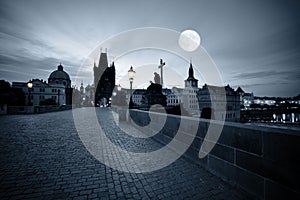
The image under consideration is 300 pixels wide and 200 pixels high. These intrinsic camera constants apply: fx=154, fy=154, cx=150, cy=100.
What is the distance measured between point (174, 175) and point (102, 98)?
76.3 meters

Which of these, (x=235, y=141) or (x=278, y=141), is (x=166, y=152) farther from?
(x=278, y=141)

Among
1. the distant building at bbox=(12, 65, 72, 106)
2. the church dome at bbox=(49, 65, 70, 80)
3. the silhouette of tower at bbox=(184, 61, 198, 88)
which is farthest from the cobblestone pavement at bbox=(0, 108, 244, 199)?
the church dome at bbox=(49, 65, 70, 80)

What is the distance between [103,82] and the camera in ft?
248

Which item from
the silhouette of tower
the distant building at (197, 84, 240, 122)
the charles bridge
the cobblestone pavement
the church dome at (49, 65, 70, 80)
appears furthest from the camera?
the silhouette of tower

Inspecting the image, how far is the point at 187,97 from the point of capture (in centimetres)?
7956

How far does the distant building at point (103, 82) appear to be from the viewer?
242 ft

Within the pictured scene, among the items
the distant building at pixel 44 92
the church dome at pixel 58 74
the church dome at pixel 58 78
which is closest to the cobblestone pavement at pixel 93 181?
the distant building at pixel 44 92

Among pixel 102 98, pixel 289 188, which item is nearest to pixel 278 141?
pixel 289 188

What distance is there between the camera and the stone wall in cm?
224

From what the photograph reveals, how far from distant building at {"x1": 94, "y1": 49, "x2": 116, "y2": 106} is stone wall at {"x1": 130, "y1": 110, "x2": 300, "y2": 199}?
239 ft

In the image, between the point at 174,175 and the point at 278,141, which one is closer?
the point at 278,141

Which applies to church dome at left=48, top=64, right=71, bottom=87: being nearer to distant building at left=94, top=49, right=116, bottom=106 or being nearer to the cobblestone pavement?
distant building at left=94, top=49, right=116, bottom=106

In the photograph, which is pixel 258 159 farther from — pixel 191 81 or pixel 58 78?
pixel 58 78

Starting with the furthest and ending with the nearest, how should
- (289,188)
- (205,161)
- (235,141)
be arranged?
(205,161) < (235,141) < (289,188)
